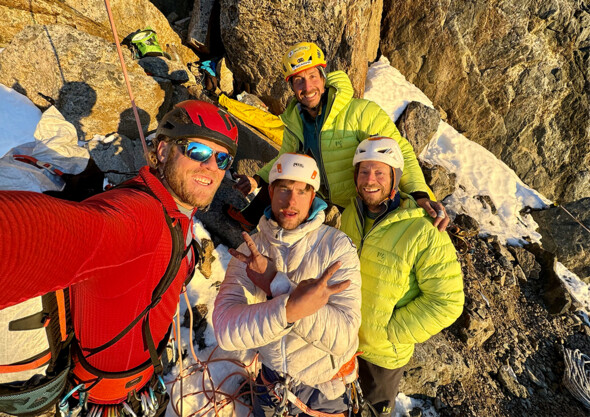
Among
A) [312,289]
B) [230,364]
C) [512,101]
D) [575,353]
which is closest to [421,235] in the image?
[312,289]

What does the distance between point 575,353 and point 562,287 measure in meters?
1.94

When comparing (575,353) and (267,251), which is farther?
(575,353)

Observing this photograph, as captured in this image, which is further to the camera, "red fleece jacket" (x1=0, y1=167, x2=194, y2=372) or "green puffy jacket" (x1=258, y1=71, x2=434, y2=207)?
"green puffy jacket" (x1=258, y1=71, x2=434, y2=207)

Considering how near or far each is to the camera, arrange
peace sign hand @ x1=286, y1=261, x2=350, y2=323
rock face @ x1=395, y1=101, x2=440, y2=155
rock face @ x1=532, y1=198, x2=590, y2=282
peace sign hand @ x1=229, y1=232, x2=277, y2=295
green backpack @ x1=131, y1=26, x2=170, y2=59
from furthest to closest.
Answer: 1. rock face @ x1=395, y1=101, x2=440, y2=155
2. rock face @ x1=532, y1=198, x2=590, y2=282
3. green backpack @ x1=131, y1=26, x2=170, y2=59
4. peace sign hand @ x1=229, y1=232, x2=277, y2=295
5. peace sign hand @ x1=286, y1=261, x2=350, y2=323

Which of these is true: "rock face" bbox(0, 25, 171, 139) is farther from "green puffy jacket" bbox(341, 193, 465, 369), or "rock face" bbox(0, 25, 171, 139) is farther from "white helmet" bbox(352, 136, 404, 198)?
"green puffy jacket" bbox(341, 193, 465, 369)

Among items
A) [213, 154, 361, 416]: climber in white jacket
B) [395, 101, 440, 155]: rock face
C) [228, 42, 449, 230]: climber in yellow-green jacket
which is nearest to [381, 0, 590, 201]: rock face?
[395, 101, 440, 155]: rock face

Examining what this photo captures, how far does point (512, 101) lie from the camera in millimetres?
12242

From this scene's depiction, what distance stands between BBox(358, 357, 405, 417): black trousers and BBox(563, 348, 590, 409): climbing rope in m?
5.60

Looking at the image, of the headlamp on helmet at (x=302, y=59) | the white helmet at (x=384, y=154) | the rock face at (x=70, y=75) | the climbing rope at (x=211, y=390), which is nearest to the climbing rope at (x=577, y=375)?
the white helmet at (x=384, y=154)

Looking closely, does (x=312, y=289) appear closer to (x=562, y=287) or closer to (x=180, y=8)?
(x=562, y=287)

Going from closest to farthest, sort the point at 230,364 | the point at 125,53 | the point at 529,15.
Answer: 1. the point at 230,364
2. the point at 125,53
3. the point at 529,15

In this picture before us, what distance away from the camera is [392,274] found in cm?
292

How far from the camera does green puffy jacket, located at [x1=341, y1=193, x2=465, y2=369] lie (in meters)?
2.80

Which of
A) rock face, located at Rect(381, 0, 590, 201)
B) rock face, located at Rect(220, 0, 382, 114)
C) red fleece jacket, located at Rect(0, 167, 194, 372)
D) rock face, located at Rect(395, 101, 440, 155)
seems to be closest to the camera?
red fleece jacket, located at Rect(0, 167, 194, 372)
